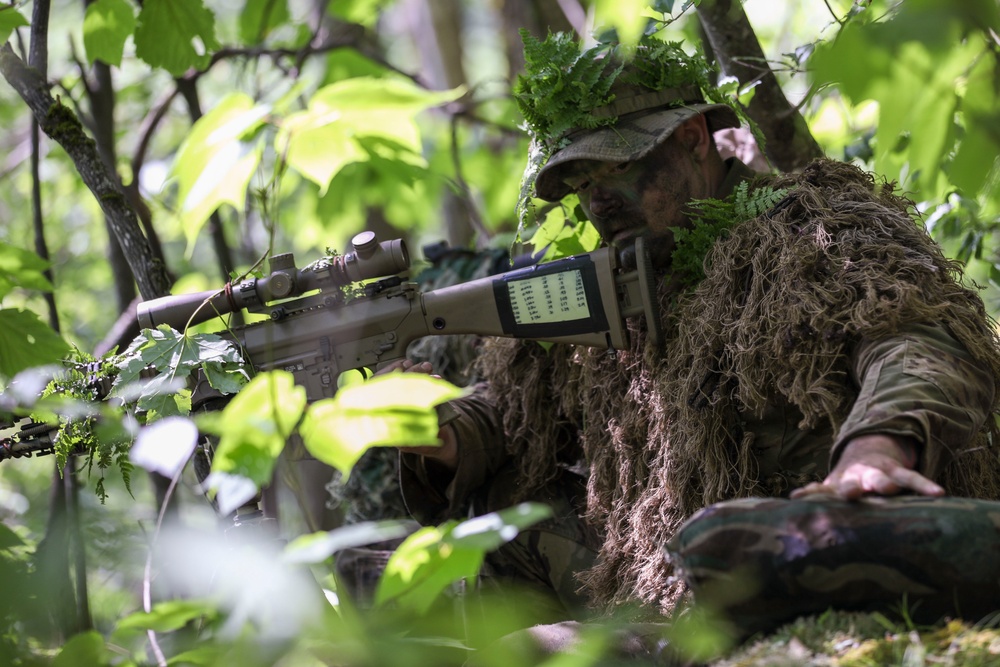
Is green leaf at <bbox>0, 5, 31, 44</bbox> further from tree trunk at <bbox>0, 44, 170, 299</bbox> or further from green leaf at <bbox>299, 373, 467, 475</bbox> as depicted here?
green leaf at <bbox>299, 373, 467, 475</bbox>

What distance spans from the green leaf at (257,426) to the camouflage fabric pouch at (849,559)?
64 cm

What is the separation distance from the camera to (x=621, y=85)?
229 cm

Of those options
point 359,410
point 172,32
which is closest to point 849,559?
point 359,410

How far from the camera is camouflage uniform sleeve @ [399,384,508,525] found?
8.17ft

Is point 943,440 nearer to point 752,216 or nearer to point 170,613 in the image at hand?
point 752,216

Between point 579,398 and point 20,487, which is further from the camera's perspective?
point 20,487

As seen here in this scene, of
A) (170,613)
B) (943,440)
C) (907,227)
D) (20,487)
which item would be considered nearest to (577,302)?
(907,227)

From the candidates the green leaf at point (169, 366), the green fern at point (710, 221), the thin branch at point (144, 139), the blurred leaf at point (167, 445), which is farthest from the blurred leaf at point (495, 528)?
the thin branch at point (144, 139)

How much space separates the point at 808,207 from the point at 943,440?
2.15 ft

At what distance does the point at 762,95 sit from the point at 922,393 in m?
1.44

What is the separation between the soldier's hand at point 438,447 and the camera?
2293mm

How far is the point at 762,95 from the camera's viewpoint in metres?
2.80

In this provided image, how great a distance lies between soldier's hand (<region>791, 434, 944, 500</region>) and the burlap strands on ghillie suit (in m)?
0.30

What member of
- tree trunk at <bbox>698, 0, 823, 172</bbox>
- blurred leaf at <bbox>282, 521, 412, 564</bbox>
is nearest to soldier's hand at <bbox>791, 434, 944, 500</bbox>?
blurred leaf at <bbox>282, 521, 412, 564</bbox>
